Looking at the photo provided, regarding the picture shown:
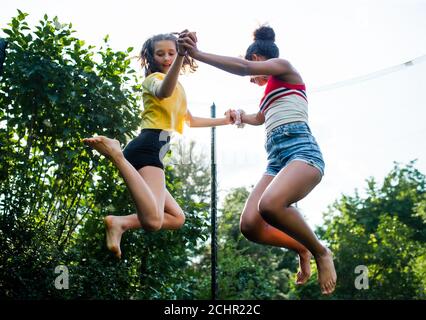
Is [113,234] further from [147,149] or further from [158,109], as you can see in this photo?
[158,109]

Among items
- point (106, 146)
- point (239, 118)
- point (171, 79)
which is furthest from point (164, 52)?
point (106, 146)

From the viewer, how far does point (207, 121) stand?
3.78 metres

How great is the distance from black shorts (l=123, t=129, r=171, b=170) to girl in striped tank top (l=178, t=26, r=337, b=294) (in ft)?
2.02

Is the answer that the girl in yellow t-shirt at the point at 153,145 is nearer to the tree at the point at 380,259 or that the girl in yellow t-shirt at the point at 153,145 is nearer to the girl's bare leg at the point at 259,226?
the girl's bare leg at the point at 259,226

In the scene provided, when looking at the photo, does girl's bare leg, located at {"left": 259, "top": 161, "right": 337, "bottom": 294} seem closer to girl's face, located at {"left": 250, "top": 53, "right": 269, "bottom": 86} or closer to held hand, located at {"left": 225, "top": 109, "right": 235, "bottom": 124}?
girl's face, located at {"left": 250, "top": 53, "right": 269, "bottom": 86}

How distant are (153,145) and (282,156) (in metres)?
0.80

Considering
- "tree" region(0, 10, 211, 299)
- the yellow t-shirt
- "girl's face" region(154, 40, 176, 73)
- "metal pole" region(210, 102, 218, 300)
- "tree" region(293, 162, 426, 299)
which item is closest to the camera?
the yellow t-shirt

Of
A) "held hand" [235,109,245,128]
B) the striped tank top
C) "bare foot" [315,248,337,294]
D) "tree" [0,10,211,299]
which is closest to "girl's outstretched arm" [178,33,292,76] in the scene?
the striped tank top

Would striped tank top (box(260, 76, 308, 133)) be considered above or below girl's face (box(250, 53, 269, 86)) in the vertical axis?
below

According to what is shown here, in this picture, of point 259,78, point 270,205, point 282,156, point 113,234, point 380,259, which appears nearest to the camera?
point 270,205

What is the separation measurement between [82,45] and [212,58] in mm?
3723

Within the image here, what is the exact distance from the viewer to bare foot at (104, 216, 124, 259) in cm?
288
